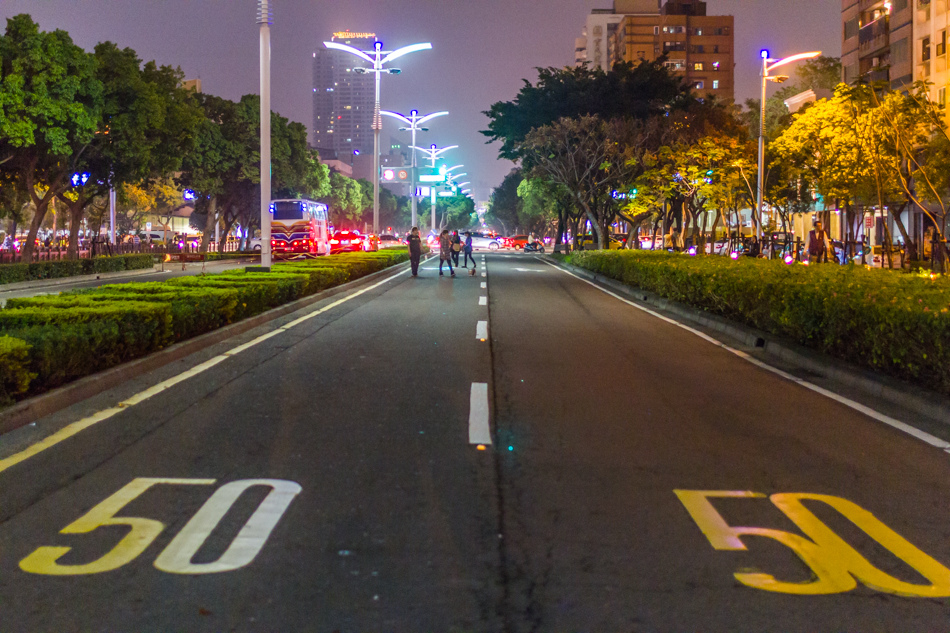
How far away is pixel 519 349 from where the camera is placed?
41.2 ft

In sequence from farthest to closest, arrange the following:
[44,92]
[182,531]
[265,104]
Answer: [44,92] → [265,104] → [182,531]

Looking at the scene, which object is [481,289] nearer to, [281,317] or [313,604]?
[281,317]

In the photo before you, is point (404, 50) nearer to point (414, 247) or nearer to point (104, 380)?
point (414, 247)

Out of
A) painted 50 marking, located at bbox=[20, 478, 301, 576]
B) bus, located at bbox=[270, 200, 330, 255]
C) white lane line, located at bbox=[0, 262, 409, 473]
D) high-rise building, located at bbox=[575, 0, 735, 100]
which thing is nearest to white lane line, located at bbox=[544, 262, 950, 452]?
painted 50 marking, located at bbox=[20, 478, 301, 576]

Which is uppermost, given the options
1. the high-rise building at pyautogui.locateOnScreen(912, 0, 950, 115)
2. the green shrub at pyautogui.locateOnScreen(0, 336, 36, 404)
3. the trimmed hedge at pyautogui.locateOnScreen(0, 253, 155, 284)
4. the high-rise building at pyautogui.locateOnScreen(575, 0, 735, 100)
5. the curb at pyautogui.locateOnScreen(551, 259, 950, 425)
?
the high-rise building at pyautogui.locateOnScreen(575, 0, 735, 100)

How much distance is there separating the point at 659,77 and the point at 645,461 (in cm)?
3912

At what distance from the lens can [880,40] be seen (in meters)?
57.5

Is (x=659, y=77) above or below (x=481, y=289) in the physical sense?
above

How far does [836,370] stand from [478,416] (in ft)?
16.0

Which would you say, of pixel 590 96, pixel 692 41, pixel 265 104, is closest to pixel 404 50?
pixel 590 96

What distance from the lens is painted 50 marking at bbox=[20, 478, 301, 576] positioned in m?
4.32

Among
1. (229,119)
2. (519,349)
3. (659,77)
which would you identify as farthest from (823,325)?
(229,119)

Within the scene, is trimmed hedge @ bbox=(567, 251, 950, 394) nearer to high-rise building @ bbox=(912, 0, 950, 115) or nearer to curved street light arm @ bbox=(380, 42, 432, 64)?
curved street light arm @ bbox=(380, 42, 432, 64)

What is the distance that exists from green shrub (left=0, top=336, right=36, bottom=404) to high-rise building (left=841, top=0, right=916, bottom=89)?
4905cm
